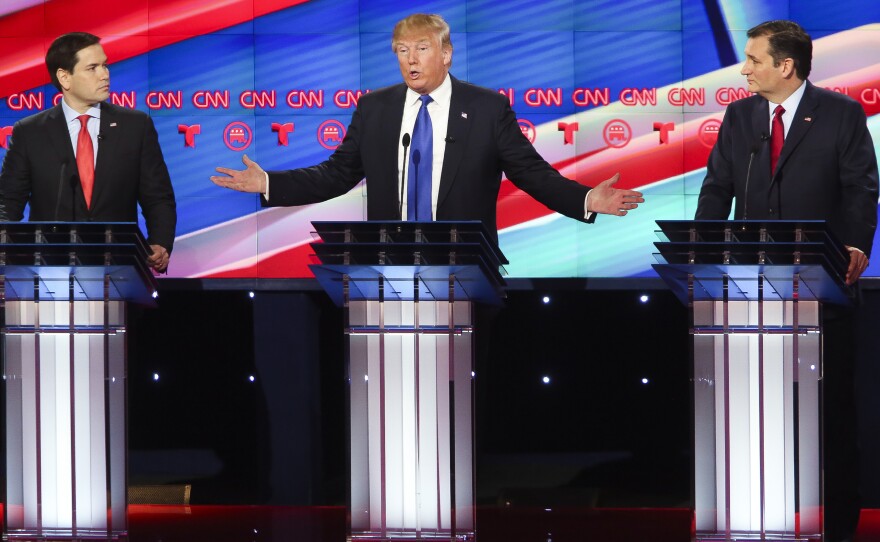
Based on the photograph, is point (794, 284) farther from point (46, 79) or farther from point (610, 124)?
point (46, 79)

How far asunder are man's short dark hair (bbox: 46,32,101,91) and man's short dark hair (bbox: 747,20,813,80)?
2224 mm

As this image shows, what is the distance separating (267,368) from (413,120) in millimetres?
1181

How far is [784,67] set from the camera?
399 cm

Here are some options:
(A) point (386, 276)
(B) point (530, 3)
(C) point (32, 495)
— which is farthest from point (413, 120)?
(B) point (530, 3)

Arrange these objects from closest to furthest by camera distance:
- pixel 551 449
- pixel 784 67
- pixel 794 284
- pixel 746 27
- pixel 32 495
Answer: pixel 794 284
pixel 32 495
pixel 784 67
pixel 551 449
pixel 746 27

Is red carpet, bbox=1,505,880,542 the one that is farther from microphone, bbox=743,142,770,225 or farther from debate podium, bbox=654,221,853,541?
microphone, bbox=743,142,770,225

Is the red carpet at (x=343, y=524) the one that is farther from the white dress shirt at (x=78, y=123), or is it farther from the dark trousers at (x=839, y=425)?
the white dress shirt at (x=78, y=123)

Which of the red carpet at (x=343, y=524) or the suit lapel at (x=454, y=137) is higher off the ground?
the suit lapel at (x=454, y=137)

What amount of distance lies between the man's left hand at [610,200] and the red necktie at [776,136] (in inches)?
19.5

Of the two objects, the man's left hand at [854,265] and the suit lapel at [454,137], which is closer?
the man's left hand at [854,265]

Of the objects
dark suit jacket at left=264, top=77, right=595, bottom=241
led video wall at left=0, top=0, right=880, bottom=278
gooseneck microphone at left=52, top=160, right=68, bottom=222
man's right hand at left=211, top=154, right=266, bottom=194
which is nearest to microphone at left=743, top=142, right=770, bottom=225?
dark suit jacket at left=264, top=77, right=595, bottom=241

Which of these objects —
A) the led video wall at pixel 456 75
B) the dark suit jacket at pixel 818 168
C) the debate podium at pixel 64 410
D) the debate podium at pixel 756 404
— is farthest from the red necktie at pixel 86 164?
the led video wall at pixel 456 75

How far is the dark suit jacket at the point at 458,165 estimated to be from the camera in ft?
13.3

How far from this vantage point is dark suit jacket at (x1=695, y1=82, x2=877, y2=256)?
390 centimetres
